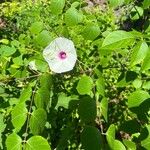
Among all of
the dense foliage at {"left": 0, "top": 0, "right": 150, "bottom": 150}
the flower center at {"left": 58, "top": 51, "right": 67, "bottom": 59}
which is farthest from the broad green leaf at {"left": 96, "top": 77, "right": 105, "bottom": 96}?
the flower center at {"left": 58, "top": 51, "right": 67, "bottom": 59}

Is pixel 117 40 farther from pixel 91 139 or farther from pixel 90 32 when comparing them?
pixel 90 32

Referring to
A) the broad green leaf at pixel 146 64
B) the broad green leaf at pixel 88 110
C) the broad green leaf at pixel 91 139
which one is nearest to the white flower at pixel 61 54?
the broad green leaf at pixel 88 110

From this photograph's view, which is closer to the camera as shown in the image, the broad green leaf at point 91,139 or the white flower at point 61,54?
the broad green leaf at point 91,139

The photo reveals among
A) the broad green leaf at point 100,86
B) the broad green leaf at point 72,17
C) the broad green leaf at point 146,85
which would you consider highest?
the broad green leaf at point 72,17

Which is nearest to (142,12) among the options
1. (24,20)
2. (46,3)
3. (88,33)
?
(88,33)

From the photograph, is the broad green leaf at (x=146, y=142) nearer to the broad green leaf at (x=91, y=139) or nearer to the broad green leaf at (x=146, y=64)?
the broad green leaf at (x=91, y=139)

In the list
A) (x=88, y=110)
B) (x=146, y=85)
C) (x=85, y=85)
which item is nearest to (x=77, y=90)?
(x=85, y=85)
